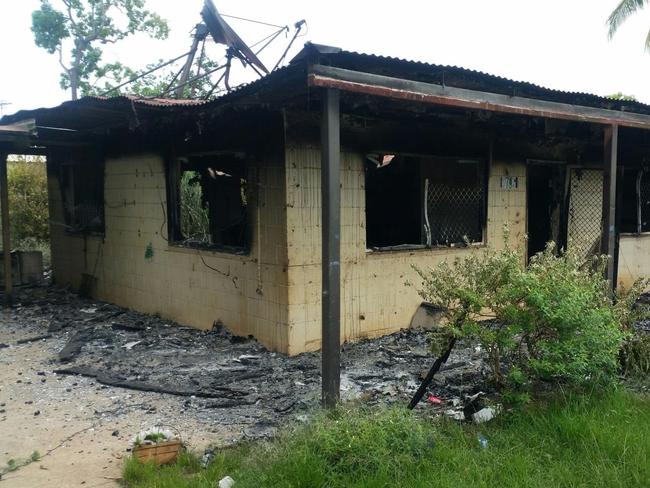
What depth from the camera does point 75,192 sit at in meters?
10.5

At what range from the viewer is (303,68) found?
175 inches

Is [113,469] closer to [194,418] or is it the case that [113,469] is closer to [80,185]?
[194,418]

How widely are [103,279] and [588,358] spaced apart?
8062 mm

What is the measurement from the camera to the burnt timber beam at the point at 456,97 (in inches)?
168

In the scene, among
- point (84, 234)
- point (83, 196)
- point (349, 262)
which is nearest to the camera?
point (349, 262)

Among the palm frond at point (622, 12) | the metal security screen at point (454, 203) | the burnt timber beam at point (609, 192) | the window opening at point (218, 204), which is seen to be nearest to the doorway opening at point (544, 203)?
the metal security screen at point (454, 203)

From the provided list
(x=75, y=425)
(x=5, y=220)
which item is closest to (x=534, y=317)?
(x=75, y=425)

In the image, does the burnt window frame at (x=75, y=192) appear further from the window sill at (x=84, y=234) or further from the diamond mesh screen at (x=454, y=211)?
the diamond mesh screen at (x=454, y=211)

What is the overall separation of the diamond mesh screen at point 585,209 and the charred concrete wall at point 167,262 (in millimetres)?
5300

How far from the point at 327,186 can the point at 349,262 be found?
99.2 inches

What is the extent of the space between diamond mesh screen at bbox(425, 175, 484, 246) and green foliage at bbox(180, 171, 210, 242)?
3.17m

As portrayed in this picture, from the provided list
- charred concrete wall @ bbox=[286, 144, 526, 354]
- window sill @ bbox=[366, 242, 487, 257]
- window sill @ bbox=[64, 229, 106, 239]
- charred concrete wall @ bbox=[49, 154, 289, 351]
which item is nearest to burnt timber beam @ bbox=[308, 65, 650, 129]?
charred concrete wall @ bbox=[286, 144, 526, 354]

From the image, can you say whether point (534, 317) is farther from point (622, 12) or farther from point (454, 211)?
point (622, 12)

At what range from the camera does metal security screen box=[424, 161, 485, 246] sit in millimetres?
7508
